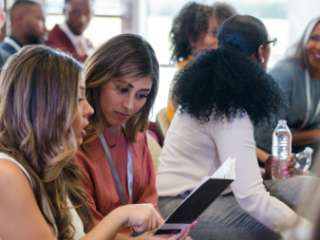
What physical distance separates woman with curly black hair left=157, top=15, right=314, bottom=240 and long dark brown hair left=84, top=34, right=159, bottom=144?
0.79 ft

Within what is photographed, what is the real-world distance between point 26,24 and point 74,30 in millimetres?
392

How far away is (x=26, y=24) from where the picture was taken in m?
2.71

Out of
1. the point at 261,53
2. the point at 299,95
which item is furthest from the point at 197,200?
the point at 299,95

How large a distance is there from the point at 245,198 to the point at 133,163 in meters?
0.42

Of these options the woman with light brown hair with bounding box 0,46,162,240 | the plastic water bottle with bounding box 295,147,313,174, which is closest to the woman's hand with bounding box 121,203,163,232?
the woman with light brown hair with bounding box 0,46,162,240

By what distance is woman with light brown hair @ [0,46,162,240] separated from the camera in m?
0.85

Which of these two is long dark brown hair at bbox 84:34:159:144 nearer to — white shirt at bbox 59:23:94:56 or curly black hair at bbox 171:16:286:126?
curly black hair at bbox 171:16:286:126

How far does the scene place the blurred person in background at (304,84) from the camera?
196cm

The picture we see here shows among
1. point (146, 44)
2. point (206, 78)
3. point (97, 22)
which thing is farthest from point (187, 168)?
point (97, 22)

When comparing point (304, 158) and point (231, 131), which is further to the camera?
point (304, 158)

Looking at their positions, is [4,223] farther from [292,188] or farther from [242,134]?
[292,188]

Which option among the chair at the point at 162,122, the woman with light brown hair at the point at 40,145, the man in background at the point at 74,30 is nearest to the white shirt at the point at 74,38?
the man in background at the point at 74,30

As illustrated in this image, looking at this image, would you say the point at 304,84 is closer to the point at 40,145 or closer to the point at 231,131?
the point at 231,131

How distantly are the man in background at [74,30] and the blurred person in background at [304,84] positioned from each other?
5.03ft
